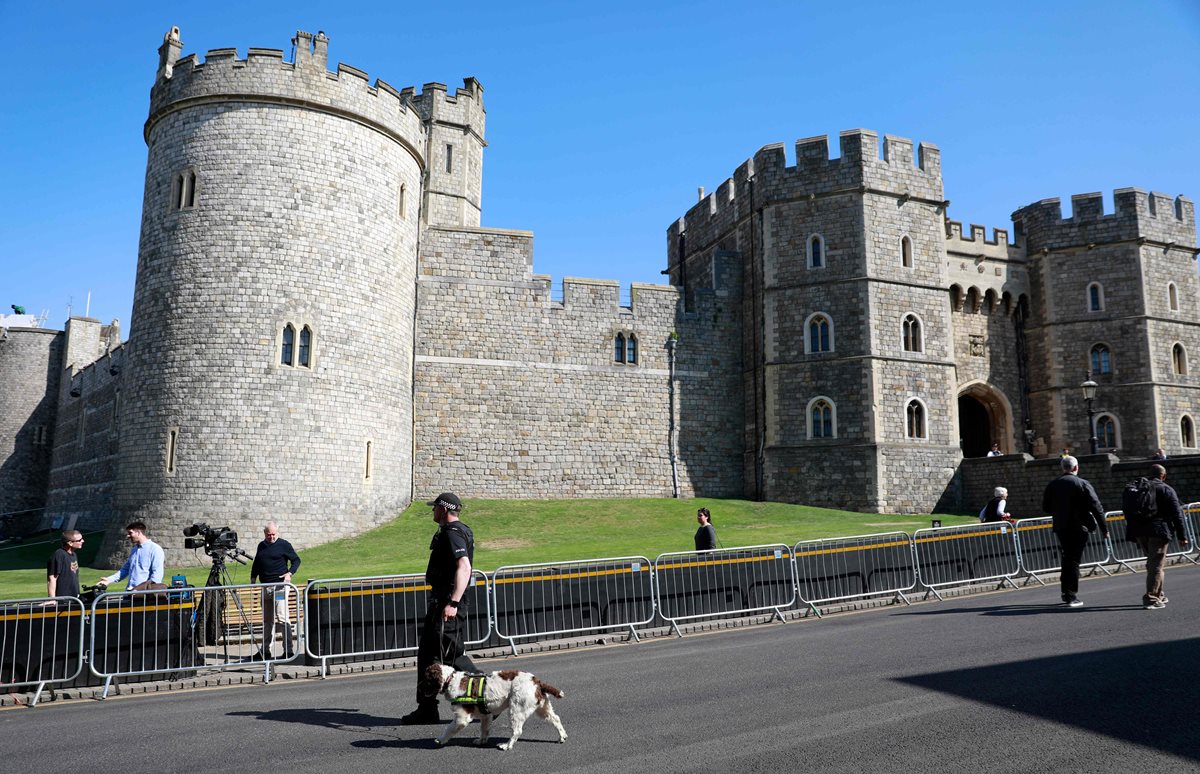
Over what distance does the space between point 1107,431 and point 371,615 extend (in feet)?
93.3

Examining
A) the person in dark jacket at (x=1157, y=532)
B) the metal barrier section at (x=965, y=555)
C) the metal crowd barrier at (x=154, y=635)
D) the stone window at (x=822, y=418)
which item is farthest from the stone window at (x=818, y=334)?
the metal crowd barrier at (x=154, y=635)

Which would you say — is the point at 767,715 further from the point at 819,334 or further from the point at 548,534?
the point at 819,334

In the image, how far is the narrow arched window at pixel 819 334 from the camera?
27156 millimetres

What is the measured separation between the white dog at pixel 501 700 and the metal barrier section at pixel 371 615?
3882mm

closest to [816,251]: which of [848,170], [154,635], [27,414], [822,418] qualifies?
[848,170]

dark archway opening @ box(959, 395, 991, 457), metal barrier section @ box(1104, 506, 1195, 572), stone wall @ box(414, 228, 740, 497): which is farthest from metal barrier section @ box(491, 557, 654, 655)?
dark archway opening @ box(959, 395, 991, 457)

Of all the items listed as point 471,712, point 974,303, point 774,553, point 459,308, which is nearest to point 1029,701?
point 471,712

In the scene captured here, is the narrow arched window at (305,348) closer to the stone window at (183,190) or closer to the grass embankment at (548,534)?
the grass embankment at (548,534)

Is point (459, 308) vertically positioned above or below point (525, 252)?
below

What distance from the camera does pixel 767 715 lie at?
6297 millimetres

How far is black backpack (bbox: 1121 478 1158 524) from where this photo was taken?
10500 mm

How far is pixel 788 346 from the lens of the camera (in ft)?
90.5

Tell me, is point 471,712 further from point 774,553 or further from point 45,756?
point 774,553

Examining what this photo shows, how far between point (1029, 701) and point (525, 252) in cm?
2276
